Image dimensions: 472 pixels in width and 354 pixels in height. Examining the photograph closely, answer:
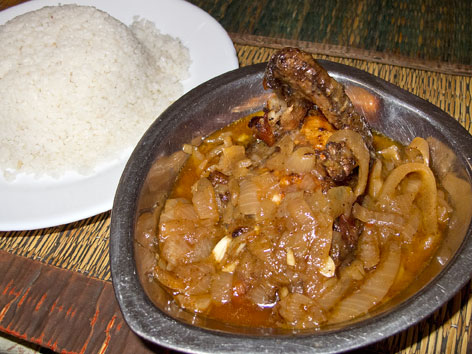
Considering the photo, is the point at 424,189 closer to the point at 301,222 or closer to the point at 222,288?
the point at 301,222

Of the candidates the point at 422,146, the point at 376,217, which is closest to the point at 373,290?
the point at 376,217

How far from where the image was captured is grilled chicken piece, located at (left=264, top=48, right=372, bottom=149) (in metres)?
2.07

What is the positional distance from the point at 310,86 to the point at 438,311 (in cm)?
133

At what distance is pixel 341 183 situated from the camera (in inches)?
82.8

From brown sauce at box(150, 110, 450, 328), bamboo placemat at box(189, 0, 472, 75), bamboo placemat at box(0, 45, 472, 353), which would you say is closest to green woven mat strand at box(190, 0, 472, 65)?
bamboo placemat at box(189, 0, 472, 75)

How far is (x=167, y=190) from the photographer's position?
8.17ft

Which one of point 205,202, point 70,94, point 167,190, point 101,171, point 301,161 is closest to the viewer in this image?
point 301,161

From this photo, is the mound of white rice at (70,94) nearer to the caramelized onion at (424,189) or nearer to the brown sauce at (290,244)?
the brown sauce at (290,244)

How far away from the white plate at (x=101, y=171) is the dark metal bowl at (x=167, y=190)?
52 centimetres

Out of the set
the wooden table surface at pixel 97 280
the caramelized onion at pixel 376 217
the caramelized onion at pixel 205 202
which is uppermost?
the caramelized onion at pixel 376 217

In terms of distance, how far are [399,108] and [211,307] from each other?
57.6 inches

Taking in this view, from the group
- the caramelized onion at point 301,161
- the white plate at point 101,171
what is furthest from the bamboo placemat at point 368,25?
the caramelized onion at point 301,161

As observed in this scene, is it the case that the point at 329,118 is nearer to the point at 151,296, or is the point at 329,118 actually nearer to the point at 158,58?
the point at 151,296

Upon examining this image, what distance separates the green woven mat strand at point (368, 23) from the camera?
3.94 m
